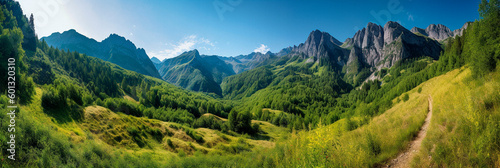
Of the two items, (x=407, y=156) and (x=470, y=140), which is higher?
(x=470, y=140)

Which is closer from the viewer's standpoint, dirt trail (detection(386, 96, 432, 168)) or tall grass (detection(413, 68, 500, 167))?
tall grass (detection(413, 68, 500, 167))

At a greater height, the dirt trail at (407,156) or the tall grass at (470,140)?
the tall grass at (470,140)

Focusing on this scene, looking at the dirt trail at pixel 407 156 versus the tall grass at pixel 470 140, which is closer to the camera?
the tall grass at pixel 470 140

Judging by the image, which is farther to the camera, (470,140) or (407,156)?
(407,156)

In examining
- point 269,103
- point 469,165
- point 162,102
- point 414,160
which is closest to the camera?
point 469,165

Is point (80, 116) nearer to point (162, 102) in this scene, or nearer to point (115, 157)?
point (115, 157)

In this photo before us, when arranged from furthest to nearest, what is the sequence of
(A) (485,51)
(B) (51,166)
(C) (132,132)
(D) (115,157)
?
1. (C) (132,132)
2. (D) (115,157)
3. (A) (485,51)
4. (B) (51,166)

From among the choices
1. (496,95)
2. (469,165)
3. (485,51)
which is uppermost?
(485,51)

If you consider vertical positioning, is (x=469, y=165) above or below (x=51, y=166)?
above

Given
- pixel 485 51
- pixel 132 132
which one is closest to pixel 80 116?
pixel 132 132

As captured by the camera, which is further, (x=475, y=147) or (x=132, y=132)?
(x=132, y=132)

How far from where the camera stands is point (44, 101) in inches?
1104

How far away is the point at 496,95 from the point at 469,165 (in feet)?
17.3

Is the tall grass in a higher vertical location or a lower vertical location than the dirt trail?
higher
